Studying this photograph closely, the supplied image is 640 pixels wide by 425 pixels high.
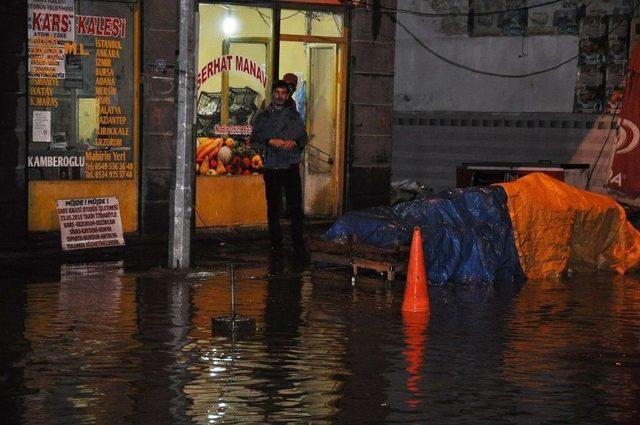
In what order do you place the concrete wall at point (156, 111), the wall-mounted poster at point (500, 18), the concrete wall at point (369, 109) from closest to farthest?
1. the concrete wall at point (156, 111)
2. the concrete wall at point (369, 109)
3. the wall-mounted poster at point (500, 18)

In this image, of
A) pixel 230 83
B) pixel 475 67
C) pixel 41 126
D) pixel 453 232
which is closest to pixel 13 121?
pixel 41 126

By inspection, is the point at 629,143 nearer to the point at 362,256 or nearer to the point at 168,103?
the point at 168,103

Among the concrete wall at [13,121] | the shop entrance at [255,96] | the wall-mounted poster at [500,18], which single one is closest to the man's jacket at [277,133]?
the shop entrance at [255,96]

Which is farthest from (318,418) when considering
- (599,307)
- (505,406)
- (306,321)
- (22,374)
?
(599,307)

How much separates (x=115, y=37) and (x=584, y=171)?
6896mm

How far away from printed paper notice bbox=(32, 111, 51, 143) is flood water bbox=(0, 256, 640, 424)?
2386 mm

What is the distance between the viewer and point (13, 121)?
1584cm

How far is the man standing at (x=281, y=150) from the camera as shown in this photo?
16406 mm

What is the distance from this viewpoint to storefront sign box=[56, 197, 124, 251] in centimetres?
1627

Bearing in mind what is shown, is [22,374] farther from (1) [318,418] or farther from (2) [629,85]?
(2) [629,85]

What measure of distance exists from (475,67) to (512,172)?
14.4ft

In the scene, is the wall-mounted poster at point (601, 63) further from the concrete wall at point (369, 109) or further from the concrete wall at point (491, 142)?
the concrete wall at point (369, 109)

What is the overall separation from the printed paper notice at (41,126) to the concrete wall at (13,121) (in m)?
0.27

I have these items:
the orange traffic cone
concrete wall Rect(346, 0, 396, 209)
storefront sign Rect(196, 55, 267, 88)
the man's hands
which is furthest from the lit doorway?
the orange traffic cone
